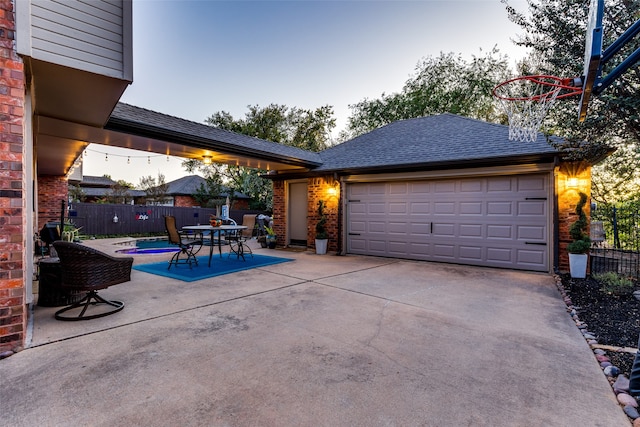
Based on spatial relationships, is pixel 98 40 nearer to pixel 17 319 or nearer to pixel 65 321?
pixel 17 319

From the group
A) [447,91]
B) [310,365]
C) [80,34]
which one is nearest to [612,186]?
[447,91]

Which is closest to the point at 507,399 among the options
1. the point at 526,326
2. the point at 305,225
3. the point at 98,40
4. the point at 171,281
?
the point at 526,326

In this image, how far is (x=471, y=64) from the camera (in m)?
20.3

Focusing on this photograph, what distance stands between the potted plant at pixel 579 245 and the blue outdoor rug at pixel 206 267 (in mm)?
6070

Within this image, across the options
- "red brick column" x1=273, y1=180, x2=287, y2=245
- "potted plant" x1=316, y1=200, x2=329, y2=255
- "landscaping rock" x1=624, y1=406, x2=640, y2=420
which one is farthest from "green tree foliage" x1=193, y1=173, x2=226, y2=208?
"landscaping rock" x1=624, y1=406, x2=640, y2=420

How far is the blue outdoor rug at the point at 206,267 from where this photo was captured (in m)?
5.86

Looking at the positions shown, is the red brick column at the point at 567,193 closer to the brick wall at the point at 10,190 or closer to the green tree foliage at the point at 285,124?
the brick wall at the point at 10,190

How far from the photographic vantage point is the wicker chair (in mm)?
3297

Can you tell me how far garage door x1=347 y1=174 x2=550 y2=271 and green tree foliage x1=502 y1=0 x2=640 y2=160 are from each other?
4.18 ft

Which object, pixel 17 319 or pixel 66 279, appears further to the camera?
pixel 66 279

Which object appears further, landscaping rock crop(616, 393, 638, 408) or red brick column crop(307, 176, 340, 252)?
red brick column crop(307, 176, 340, 252)

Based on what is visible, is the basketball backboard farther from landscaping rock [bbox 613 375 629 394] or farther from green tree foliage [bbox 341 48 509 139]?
green tree foliage [bbox 341 48 509 139]

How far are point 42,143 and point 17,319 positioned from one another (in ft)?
16.8

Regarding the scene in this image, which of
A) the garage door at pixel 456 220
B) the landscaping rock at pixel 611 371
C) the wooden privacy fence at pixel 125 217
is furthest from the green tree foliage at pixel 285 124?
the landscaping rock at pixel 611 371
